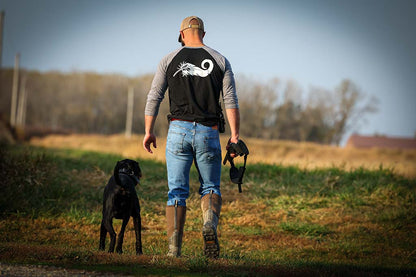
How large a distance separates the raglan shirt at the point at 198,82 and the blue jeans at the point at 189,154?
11 centimetres

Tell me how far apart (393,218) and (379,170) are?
436 cm

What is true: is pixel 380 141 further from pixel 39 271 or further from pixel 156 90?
pixel 39 271

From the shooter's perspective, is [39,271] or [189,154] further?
[189,154]

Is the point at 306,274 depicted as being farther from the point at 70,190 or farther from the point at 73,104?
the point at 73,104

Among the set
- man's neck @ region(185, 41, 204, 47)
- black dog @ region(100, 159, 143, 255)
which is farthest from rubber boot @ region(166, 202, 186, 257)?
man's neck @ region(185, 41, 204, 47)

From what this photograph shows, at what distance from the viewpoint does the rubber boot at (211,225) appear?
188 inches

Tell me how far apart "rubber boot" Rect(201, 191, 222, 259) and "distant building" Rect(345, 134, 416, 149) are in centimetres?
5319

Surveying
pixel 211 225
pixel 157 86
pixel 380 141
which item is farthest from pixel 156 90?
pixel 380 141

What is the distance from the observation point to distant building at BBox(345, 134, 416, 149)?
184ft

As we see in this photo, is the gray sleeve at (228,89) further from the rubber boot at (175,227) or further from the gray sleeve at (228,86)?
the rubber boot at (175,227)

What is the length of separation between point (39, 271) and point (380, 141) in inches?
2308

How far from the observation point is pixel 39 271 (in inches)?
161

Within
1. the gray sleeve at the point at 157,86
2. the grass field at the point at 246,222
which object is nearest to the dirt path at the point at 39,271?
the grass field at the point at 246,222

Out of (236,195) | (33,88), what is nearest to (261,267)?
(236,195)
